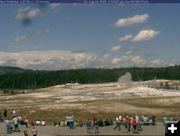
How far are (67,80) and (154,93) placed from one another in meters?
110

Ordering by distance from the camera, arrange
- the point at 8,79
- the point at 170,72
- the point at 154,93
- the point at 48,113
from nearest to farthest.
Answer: the point at 48,113, the point at 154,93, the point at 170,72, the point at 8,79

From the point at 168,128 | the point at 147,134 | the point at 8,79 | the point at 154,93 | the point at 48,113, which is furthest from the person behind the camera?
the point at 8,79

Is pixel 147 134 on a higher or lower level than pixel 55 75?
lower

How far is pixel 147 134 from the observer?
896 inches

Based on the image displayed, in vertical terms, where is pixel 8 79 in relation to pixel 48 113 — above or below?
above

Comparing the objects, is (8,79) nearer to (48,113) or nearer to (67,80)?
(67,80)

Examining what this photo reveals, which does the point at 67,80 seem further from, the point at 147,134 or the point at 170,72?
the point at 147,134

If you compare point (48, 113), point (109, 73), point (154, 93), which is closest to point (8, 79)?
point (109, 73)

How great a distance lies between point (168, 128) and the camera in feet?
23.7

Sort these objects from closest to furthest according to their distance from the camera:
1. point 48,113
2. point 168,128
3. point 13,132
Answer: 1. point 168,128
2. point 13,132
3. point 48,113

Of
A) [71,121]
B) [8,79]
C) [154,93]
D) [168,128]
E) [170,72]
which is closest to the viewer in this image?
[168,128]

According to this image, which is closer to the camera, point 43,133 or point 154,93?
point 43,133

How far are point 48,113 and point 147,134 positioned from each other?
2756 cm

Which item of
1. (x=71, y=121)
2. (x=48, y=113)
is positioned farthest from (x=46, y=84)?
(x=71, y=121)
